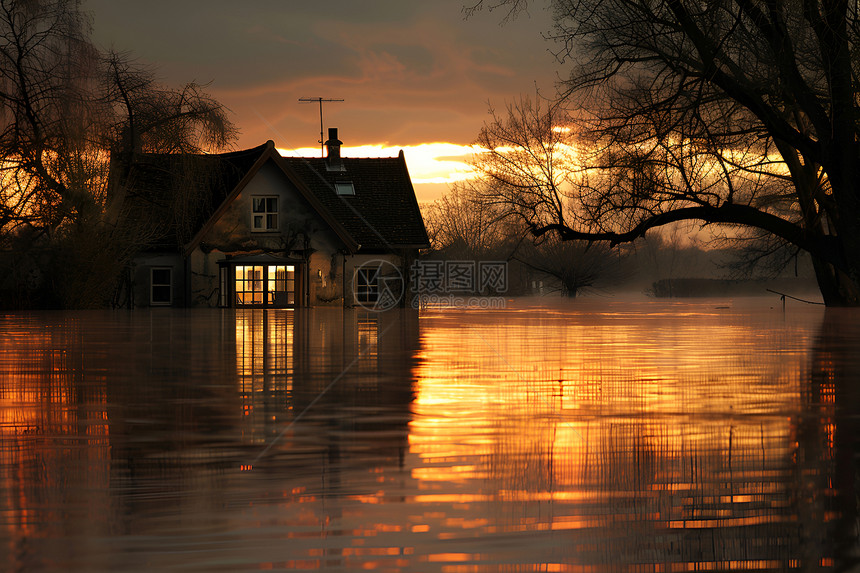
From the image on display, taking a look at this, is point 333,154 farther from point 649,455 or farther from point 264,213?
point 649,455

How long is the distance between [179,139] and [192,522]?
1464 inches

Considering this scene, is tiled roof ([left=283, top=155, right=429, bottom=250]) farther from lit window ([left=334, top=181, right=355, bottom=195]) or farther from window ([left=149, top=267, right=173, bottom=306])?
window ([left=149, top=267, right=173, bottom=306])

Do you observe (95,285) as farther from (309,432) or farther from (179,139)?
(309,432)

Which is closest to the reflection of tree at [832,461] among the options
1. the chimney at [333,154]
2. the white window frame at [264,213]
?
the white window frame at [264,213]

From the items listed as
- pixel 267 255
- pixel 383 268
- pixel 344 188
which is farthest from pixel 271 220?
pixel 344 188

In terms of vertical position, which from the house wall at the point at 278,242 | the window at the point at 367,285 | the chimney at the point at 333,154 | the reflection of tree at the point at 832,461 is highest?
the chimney at the point at 333,154

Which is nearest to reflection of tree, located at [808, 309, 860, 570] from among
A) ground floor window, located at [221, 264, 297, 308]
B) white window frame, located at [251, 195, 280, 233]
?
ground floor window, located at [221, 264, 297, 308]

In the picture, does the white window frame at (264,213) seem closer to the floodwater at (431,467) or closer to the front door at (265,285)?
the front door at (265,285)

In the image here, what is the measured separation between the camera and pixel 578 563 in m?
4.21

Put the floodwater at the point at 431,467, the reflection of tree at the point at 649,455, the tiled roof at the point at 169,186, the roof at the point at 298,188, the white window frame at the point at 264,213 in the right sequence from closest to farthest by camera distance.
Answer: the floodwater at the point at 431,467 < the reflection of tree at the point at 649,455 < the tiled roof at the point at 169,186 < the roof at the point at 298,188 < the white window frame at the point at 264,213

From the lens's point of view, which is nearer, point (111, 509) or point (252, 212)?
point (111, 509)

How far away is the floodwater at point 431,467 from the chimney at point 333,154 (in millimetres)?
45887

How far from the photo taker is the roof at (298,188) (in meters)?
41.4

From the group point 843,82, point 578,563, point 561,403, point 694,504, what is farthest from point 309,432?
point 843,82
